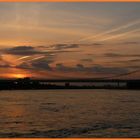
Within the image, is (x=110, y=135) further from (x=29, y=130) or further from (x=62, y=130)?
(x=29, y=130)

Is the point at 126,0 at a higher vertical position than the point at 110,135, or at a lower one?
higher

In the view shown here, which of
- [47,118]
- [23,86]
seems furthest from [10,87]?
[47,118]

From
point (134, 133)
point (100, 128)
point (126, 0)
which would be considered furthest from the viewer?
point (100, 128)

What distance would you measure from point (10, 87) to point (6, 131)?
117ft

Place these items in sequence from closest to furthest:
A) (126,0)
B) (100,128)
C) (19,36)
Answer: (126,0) → (19,36) → (100,128)

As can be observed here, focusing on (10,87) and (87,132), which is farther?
(10,87)

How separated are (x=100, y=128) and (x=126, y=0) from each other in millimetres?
4780

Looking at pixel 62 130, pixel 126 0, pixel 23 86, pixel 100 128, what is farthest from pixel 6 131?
pixel 23 86

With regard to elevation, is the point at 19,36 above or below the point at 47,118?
above

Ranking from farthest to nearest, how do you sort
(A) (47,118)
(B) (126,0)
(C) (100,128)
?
(A) (47,118)
(C) (100,128)
(B) (126,0)

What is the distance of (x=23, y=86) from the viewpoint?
4262cm

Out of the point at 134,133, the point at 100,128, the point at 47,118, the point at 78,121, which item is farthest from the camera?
the point at 47,118

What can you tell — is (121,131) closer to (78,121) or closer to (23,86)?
(78,121)

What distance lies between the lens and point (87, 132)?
8273 mm
